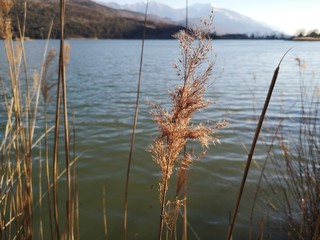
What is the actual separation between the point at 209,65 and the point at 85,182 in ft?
16.5

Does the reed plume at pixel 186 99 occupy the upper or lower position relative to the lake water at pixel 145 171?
upper

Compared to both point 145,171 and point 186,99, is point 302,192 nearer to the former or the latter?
point 186,99

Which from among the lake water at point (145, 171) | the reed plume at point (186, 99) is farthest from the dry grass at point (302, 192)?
the reed plume at point (186, 99)

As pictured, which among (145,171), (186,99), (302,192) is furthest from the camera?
(145,171)

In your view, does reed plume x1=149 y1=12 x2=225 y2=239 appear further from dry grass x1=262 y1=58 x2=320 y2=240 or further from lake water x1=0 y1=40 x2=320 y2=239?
dry grass x1=262 y1=58 x2=320 y2=240

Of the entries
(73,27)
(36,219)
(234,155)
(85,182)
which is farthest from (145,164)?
(73,27)

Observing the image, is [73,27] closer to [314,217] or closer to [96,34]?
[96,34]

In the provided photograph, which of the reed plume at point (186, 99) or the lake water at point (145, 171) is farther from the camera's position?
the lake water at point (145, 171)

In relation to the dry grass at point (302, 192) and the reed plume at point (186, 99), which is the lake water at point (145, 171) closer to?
the reed plume at point (186, 99)

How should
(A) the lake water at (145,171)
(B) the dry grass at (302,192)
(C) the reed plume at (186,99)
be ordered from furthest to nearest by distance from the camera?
1. (A) the lake water at (145,171)
2. (B) the dry grass at (302,192)
3. (C) the reed plume at (186,99)

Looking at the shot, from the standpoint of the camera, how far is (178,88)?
1.17 meters

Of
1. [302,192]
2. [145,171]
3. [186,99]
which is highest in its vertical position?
[186,99]

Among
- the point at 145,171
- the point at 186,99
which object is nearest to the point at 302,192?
the point at 186,99

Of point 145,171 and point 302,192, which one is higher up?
point 302,192
